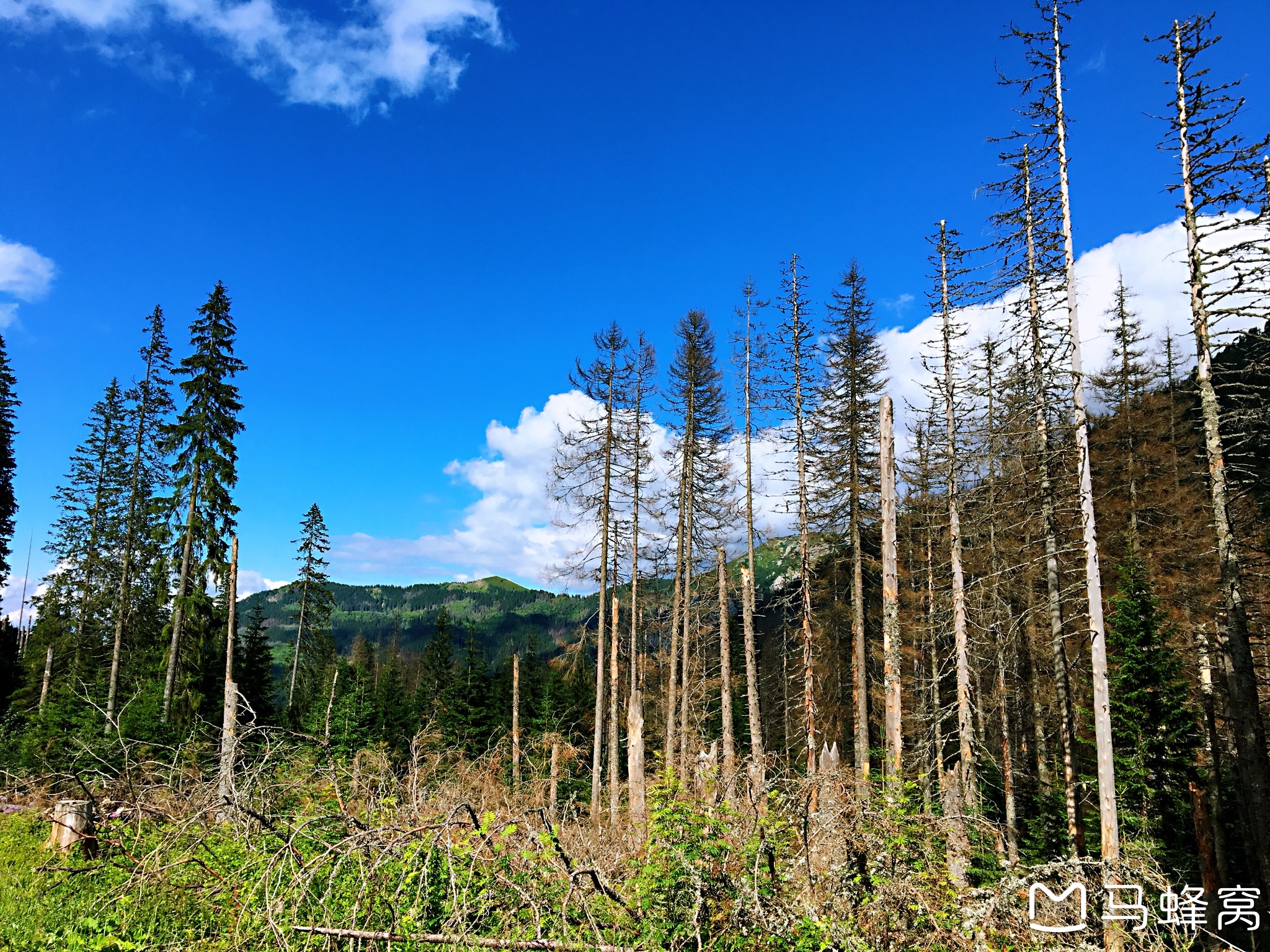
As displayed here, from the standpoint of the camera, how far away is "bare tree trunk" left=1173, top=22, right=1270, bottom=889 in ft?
37.3

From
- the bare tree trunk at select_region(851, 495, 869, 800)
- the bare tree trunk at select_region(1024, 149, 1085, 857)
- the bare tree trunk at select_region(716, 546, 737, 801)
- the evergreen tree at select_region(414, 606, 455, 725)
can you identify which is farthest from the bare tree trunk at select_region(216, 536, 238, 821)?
the evergreen tree at select_region(414, 606, 455, 725)

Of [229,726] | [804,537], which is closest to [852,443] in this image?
[804,537]

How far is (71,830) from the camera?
7918 millimetres

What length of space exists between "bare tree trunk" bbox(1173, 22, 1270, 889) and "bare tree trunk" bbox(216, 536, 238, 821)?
15721 mm

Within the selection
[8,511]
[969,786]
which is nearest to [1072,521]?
[969,786]

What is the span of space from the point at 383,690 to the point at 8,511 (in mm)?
18806

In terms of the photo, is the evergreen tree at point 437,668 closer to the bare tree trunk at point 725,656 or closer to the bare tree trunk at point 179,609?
the bare tree trunk at point 179,609

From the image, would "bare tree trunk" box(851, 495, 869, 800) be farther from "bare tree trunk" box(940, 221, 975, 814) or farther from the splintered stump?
the splintered stump

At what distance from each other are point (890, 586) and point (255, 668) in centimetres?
3374

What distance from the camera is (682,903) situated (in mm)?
5410

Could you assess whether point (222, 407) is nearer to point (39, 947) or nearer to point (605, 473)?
point (605, 473)

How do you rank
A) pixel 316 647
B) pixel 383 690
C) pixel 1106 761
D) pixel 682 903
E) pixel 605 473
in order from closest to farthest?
pixel 682 903 < pixel 1106 761 < pixel 605 473 < pixel 383 690 < pixel 316 647

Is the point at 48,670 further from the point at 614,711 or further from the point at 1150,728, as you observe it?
the point at 1150,728

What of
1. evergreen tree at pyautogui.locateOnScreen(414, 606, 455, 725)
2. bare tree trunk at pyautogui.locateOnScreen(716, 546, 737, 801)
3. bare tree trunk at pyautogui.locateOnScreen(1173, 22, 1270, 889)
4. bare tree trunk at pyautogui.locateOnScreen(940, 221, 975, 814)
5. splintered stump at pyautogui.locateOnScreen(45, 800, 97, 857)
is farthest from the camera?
evergreen tree at pyautogui.locateOnScreen(414, 606, 455, 725)
